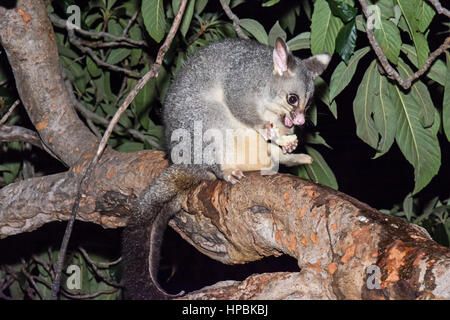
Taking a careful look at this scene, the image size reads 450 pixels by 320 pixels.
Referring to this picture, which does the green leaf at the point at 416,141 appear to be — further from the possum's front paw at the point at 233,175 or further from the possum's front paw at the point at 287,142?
the possum's front paw at the point at 233,175

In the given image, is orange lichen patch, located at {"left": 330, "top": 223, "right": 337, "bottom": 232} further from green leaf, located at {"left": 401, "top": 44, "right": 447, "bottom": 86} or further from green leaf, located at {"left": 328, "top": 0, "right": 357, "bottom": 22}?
green leaf, located at {"left": 401, "top": 44, "right": 447, "bottom": 86}

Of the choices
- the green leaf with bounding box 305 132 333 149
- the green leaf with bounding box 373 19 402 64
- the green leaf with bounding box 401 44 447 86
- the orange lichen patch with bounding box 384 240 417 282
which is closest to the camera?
the orange lichen patch with bounding box 384 240 417 282

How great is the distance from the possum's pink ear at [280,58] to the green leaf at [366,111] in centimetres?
44

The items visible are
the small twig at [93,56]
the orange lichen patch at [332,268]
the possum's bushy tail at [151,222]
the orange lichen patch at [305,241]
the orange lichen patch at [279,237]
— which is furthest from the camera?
the small twig at [93,56]

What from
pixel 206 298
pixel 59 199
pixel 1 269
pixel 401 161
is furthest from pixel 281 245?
pixel 401 161

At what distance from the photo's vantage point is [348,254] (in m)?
1.78

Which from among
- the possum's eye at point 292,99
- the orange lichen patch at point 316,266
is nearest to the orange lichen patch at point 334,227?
the orange lichen patch at point 316,266

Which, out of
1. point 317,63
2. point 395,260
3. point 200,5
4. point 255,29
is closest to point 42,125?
point 200,5

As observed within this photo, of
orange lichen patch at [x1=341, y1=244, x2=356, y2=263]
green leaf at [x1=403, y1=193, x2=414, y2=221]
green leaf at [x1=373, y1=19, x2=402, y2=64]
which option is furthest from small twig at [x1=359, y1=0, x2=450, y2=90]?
green leaf at [x1=403, y1=193, x2=414, y2=221]

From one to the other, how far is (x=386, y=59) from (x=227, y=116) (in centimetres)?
94

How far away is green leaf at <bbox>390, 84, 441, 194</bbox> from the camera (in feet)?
8.93

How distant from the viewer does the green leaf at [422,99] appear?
2812mm

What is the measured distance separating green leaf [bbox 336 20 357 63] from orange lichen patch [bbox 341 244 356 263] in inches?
46.6

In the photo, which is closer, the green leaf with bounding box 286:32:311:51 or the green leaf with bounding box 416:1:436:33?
the green leaf with bounding box 416:1:436:33
